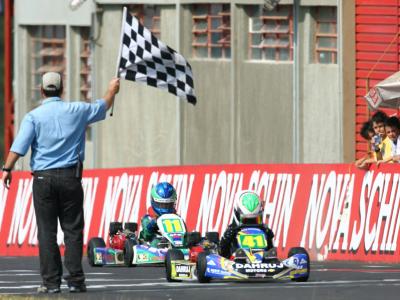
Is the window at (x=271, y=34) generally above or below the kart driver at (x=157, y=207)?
above

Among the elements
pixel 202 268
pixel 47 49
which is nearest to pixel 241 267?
pixel 202 268

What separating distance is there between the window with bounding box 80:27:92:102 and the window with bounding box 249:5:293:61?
4.17m

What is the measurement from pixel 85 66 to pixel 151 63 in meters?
11.9

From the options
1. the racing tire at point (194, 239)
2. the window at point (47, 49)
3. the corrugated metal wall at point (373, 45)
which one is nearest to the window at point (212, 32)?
the corrugated metal wall at point (373, 45)

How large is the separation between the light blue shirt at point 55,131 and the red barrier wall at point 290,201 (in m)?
6.36

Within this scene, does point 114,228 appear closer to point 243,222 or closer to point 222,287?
point 243,222

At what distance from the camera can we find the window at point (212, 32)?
3055 cm

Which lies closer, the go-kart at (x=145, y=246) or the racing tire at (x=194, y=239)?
the racing tire at (x=194, y=239)

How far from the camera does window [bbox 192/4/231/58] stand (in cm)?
3055

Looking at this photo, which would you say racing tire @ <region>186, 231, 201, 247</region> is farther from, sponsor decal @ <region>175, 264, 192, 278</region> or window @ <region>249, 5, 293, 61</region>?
window @ <region>249, 5, 293, 61</region>

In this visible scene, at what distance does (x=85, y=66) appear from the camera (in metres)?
33.3

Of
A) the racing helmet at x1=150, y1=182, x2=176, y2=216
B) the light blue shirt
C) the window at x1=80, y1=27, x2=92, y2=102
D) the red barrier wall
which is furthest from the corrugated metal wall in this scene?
the light blue shirt

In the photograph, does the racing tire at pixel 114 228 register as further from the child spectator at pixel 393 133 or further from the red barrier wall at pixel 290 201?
the child spectator at pixel 393 133

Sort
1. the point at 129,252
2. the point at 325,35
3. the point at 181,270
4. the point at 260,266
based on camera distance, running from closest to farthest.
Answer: the point at 260,266
the point at 181,270
the point at 129,252
the point at 325,35
